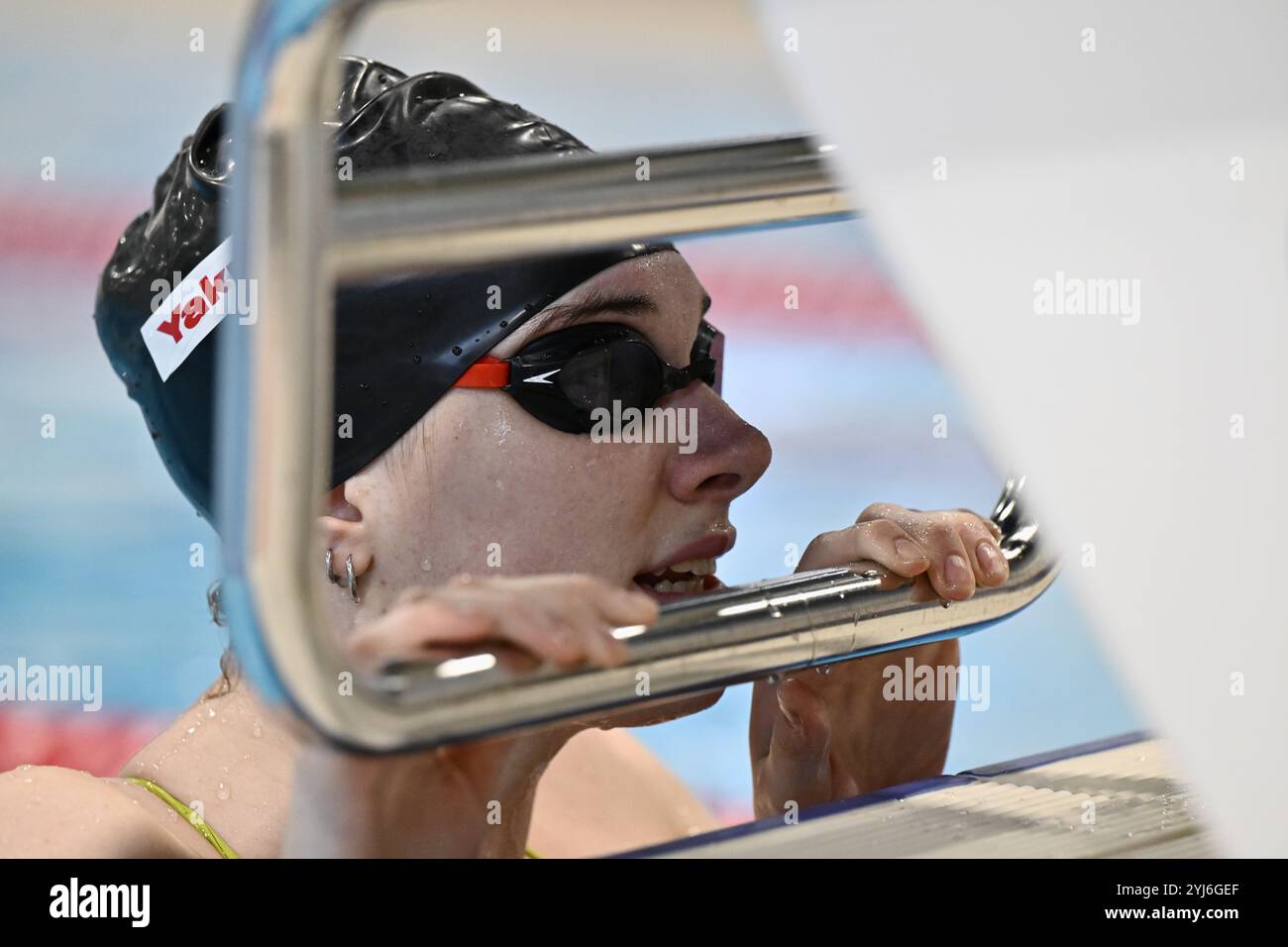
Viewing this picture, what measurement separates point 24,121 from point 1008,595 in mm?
4207

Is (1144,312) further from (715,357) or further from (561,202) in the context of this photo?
(561,202)

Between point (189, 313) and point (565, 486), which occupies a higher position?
point (189, 313)

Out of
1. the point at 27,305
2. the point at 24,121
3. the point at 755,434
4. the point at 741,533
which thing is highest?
the point at 24,121

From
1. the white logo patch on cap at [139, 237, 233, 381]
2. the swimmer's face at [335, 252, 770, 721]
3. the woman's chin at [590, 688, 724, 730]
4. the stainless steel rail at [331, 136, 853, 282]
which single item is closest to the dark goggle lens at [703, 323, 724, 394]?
the swimmer's face at [335, 252, 770, 721]

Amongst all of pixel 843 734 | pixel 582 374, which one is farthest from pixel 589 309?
pixel 843 734

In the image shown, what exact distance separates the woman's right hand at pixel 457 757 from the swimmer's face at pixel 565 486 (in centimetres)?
15

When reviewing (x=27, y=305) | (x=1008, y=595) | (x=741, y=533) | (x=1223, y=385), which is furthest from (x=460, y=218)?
(x=27, y=305)

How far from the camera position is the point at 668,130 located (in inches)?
199

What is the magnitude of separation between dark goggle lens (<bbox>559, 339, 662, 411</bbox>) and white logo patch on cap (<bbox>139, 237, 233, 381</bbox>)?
0.31 m

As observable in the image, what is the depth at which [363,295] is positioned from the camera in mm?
1076

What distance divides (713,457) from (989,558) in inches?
8.8
